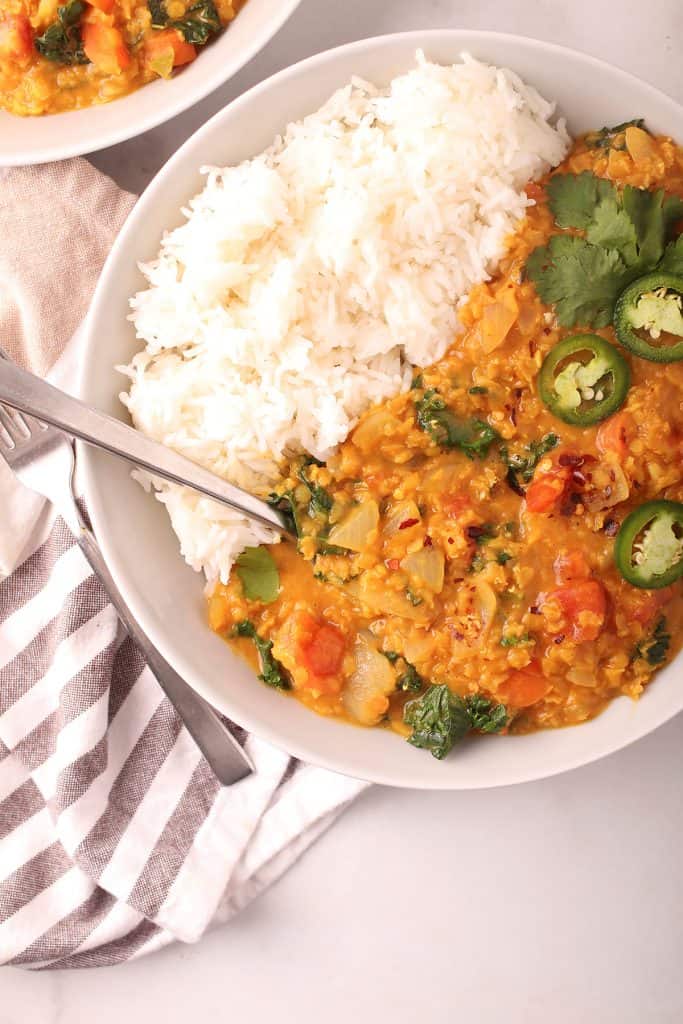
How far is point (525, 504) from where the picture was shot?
3.16 metres

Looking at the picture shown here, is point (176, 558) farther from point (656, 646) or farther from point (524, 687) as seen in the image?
point (656, 646)

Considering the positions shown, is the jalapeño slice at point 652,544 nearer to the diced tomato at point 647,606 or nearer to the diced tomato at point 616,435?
the diced tomato at point 647,606

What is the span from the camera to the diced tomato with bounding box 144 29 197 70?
3.53 metres

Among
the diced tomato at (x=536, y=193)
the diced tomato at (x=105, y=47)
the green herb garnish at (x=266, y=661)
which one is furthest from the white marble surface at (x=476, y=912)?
the diced tomato at (x=536, y=193)

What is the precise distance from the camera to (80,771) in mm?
3633

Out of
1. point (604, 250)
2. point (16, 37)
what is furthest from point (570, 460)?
point (16, 37)

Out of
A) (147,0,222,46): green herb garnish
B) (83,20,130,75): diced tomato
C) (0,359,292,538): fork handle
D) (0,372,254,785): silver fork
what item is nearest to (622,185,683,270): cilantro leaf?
(0,359,292,538): fork handle

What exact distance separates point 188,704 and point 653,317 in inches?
81.9

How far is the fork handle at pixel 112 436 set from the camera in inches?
120

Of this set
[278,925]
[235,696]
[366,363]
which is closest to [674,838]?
[278,925]

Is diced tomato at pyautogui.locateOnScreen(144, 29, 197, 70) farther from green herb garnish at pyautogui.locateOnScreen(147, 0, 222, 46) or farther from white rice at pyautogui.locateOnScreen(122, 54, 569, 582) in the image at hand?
white rice at pyautogui.locateOnScreen(122, 54, 569, 582)

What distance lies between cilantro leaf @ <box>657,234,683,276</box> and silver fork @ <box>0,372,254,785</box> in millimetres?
2094

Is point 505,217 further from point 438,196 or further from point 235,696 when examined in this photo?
point 235,696

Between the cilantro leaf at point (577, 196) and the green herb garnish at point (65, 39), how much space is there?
1.82 m
